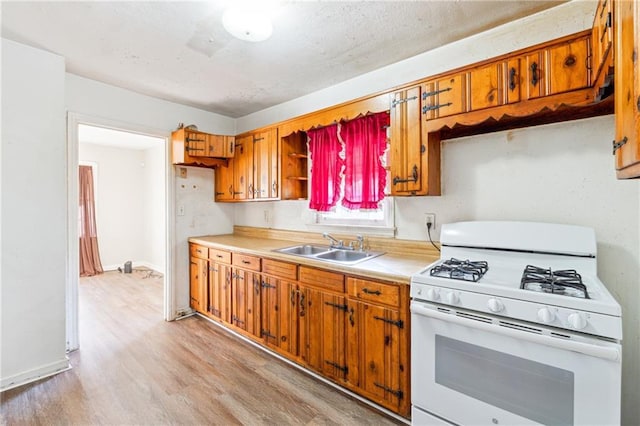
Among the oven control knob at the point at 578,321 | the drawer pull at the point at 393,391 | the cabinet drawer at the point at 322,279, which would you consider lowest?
the drawer pull at the point at 393,391

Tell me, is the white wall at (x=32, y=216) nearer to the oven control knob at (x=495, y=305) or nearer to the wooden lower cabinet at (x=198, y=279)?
the wooden lower cabinet at (x=198, y=279)

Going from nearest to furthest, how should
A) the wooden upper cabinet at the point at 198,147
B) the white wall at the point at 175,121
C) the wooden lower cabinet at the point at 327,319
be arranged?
1. the wooden lower cabinet at the point at 327,319
2. the white wall at the point at 175,121
3. the wooden upper cabinet at the point at 198,147

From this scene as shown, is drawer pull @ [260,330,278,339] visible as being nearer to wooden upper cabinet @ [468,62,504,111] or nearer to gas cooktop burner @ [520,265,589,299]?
gas cooktop burner @ [520,265,589,299]

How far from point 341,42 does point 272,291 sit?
2.03 meters

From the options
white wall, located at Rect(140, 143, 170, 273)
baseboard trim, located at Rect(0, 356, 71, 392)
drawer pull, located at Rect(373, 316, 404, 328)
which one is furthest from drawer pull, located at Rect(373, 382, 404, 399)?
white wall, located at Rect(140, 143, 170, 273)

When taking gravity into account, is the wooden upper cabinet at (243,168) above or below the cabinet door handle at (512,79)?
below

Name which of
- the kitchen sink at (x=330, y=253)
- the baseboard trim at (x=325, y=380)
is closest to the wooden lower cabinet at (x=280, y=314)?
the baseboard trim at (x=325, y=380)

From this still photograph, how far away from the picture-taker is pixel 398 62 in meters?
2.45

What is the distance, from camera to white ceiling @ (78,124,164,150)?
475 cm

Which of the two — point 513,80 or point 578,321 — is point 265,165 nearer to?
point 513,80

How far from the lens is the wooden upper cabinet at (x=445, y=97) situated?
182 centimetres

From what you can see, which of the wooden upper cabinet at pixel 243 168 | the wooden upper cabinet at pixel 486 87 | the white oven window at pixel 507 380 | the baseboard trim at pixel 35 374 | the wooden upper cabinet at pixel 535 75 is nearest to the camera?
the white oven window at pixel 507 380

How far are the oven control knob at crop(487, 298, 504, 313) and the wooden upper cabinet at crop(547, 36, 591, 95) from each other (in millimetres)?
1122

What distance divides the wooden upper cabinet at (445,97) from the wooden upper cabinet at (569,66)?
1.38 feet
